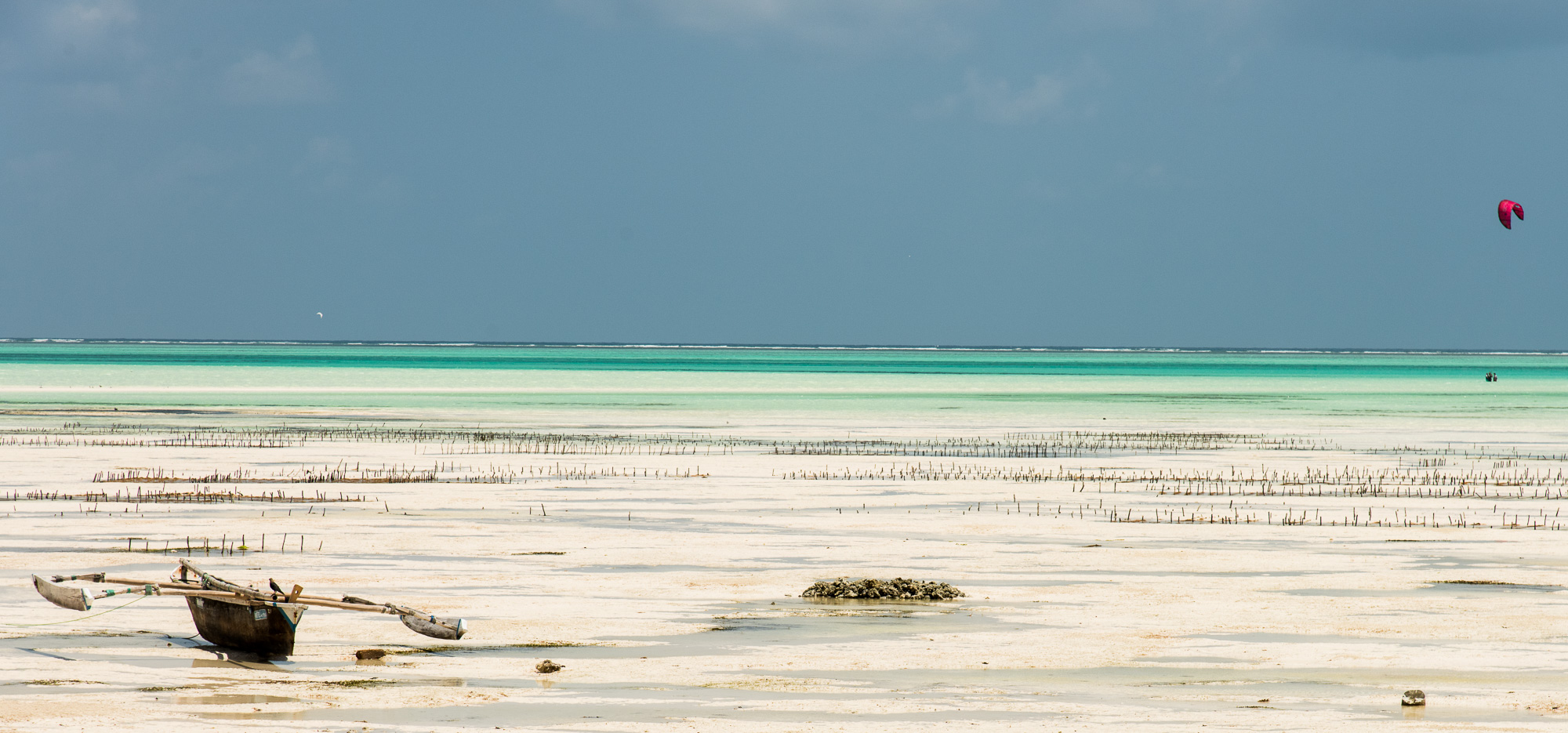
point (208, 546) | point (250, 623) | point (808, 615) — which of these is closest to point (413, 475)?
point (208, 546)

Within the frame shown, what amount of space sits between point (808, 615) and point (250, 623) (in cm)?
550

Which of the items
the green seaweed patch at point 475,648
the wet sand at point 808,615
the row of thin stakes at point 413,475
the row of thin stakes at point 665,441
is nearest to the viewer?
the wet sand at point 808,615

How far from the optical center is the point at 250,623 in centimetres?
1462

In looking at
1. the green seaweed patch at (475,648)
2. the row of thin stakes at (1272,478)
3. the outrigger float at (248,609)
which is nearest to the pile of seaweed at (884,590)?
the green seaweed patch at (475,648)

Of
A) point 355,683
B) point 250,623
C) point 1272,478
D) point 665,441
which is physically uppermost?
point 665,441

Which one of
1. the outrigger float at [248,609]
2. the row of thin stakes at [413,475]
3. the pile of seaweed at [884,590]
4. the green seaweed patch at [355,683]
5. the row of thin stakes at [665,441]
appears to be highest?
the row of thin stakes at [665,441]

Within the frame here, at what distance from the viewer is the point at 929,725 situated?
12.6 m

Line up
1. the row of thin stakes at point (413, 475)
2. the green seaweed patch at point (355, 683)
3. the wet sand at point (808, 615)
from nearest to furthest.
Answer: the wet sand at point (808, 615)
the green seaweed patch at point (355, 683)
the row of thin stakes at point (413, 475)

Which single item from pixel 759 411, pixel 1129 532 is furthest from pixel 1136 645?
pixel 759 411

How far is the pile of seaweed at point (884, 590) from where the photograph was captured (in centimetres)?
1838

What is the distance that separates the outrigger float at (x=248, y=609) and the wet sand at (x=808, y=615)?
260 mm

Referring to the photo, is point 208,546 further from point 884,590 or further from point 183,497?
point 884,590

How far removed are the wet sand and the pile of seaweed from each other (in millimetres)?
407

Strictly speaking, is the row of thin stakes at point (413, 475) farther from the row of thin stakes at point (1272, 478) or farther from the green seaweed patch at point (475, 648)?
the green seaweed patch at point (475, 648)
